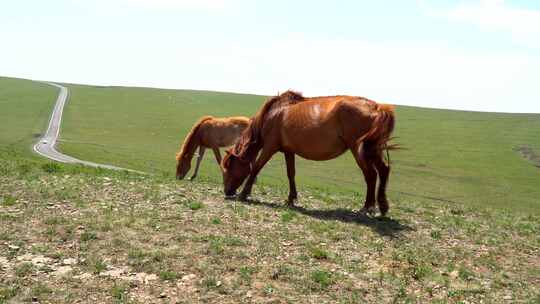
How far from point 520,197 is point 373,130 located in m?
29.9

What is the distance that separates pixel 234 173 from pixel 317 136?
102 inches

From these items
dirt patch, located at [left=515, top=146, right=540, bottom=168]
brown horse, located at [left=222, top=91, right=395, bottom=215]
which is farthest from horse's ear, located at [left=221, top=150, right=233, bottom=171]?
dirt patch, located at [left=515, top=146, right=540, bottom=168]

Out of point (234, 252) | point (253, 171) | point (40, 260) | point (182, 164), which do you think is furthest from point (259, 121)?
point (182, 164)

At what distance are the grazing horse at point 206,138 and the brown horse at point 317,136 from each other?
7.33 metres

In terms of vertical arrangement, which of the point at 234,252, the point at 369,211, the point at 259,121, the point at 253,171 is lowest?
the point at 234,252

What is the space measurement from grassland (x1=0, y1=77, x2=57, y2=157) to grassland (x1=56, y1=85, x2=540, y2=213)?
3170mm

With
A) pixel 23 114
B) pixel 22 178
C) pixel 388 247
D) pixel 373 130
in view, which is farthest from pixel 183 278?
pixel 23 114

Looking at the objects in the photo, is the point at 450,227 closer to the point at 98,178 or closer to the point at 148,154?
the point at 98,178

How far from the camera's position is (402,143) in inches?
2446

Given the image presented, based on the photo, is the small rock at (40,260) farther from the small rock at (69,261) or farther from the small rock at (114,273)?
the small rock at (114,273)

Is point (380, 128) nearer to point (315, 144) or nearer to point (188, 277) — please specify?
point (315, 144)

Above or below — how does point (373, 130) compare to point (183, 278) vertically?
above

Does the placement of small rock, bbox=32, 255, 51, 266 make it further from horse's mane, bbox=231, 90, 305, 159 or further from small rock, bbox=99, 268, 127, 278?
horse's mane, bbox=231, 90, 305, 159

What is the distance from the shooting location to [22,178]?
45.9ft
